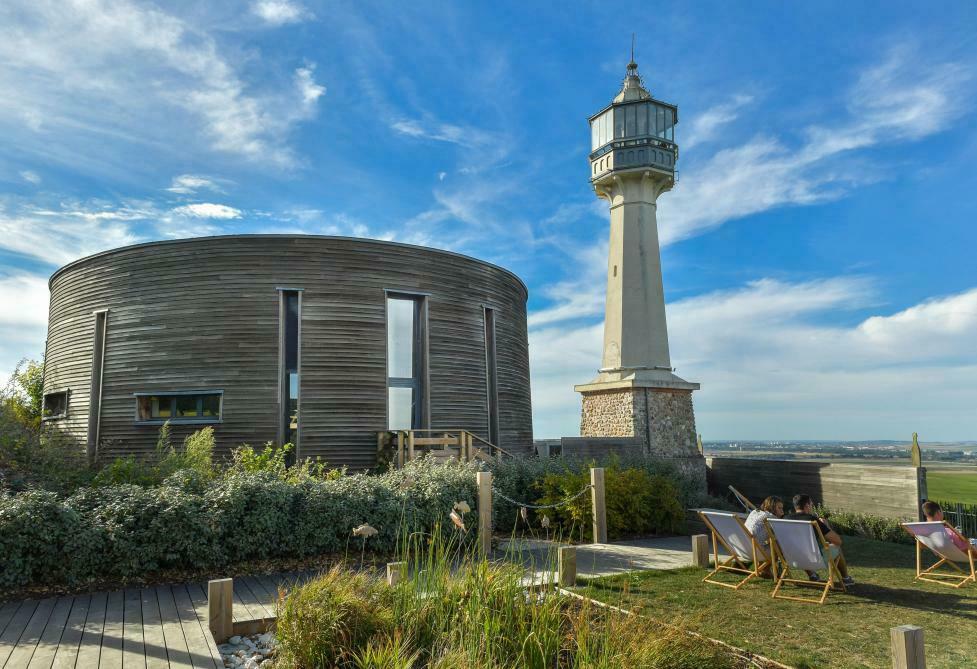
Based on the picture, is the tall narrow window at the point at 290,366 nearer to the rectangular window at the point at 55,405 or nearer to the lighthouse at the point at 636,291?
the rectangular window at the point at 55,405

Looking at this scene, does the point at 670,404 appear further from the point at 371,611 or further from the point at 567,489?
the point at 371,611

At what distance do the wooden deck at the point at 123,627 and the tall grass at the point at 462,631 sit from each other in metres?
0.88

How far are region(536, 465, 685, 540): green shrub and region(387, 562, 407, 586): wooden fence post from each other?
4901 millimetres

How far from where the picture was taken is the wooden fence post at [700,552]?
317 inches

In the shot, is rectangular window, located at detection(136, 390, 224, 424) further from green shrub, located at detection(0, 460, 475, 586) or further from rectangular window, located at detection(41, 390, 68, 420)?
green shrub, located at detection(0, 460, 475, 586)

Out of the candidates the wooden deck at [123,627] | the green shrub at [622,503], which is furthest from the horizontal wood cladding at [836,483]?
the wooden deck at [123,627]

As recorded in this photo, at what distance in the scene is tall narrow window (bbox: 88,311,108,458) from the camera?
16.1 meters

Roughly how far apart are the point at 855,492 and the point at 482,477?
8543 millimetres

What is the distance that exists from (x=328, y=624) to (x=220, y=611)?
4.45ft

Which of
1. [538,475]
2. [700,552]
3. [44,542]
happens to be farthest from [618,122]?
[44,542]

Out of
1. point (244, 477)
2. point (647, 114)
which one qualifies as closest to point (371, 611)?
point (244, 477)

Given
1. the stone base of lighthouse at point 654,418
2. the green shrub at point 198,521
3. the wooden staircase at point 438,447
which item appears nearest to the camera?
the green shrub at point 198,521

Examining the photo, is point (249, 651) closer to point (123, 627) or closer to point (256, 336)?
point (123, 627)

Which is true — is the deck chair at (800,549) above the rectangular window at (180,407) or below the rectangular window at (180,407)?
below
